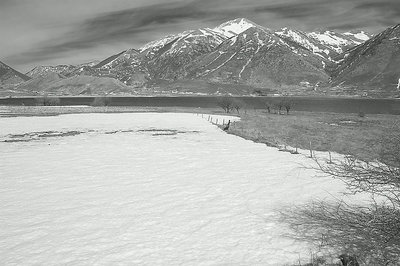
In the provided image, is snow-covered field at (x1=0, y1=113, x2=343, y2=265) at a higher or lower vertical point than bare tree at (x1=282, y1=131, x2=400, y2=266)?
lower

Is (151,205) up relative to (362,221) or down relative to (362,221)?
down

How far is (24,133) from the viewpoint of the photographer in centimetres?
4203

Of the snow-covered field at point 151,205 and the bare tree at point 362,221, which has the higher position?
the bare tree at point 362,221

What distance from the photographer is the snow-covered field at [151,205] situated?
1005 cm

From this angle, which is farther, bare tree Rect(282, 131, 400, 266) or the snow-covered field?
the snow-covered field

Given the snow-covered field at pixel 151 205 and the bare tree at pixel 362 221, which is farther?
the snow-covered field at pixel 151 205

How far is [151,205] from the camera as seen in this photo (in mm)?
14406

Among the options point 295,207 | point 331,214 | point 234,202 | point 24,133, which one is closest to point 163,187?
point 234,202

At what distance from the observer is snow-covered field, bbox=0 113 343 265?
10055 mm

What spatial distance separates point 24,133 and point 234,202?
35596 millimetres

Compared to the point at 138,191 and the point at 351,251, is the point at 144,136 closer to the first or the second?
the point at 138,191

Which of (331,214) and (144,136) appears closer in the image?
(331,214)

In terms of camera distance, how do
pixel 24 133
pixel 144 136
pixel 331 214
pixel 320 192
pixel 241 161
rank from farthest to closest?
pixel 24 133
pixel 144 136
pixel 241 161
pixel 320 192
pixel 331 214

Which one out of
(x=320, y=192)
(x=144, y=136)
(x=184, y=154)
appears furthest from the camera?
(x=144, y=136)
